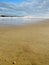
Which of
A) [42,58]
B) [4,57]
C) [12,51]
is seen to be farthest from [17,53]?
[42,58]

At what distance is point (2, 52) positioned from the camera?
369 cm

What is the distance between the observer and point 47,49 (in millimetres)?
3885

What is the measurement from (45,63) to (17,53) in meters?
0.99

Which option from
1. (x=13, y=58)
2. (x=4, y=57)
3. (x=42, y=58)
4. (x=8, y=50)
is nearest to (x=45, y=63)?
(x=42, y=58)

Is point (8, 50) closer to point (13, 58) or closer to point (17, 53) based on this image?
point (17, 53)

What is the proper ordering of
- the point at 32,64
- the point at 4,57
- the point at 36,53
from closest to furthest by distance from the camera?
1. the point at 32,64
2. the point at 4,57
3. the point at 36,53

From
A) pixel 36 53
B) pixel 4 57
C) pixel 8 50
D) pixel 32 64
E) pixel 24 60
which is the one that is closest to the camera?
pixel 32 64

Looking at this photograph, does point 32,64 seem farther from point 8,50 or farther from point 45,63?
point 8,50

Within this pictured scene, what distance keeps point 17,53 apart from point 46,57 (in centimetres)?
87

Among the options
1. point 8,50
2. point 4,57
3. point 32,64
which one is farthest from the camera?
point 8,50

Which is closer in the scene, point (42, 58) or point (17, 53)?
point (42, 58)

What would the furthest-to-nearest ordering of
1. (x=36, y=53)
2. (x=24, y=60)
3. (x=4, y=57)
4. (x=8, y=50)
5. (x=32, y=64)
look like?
1. (x=8, y=50)
2. (x=36, y=53)
3. (x=4, y=57)
4. (x=24, y=60)
5. (x=32, y=64)

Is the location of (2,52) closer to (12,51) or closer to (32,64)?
(12,51)

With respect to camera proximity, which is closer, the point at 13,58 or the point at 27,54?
the point at 13,58
